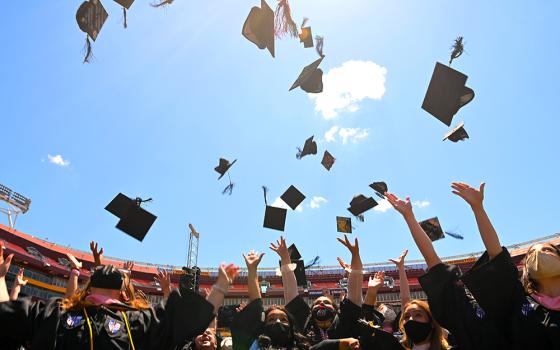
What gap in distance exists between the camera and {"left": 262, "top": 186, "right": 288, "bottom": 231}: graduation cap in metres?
6.87

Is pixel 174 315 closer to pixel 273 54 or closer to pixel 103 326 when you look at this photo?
pixel 103 326

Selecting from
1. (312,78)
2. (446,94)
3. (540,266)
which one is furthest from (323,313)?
(312,78)

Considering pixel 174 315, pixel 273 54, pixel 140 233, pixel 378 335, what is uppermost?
pixel 273 54

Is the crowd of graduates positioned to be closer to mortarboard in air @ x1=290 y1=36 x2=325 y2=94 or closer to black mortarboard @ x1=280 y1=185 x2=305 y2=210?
mortarboard in air @ x1=290 y1=36 x2=325 y2=94

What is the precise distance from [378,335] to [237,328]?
1.12m

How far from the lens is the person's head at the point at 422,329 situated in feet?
9.09

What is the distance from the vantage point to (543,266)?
2186mm

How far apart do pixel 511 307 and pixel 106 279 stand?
7.71 ft

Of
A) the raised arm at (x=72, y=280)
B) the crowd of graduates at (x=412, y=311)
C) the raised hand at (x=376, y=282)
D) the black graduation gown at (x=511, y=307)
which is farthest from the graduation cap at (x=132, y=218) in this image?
the black graduation gown at (x=511, y=307)

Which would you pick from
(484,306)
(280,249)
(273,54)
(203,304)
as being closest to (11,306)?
(203,304)

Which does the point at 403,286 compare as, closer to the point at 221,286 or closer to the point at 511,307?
the point at 511,307

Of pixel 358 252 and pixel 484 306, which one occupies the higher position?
pixel 358 252

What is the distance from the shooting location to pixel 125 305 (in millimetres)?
2455

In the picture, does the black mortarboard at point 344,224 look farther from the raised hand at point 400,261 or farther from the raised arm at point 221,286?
the raised arm at point 221,286
